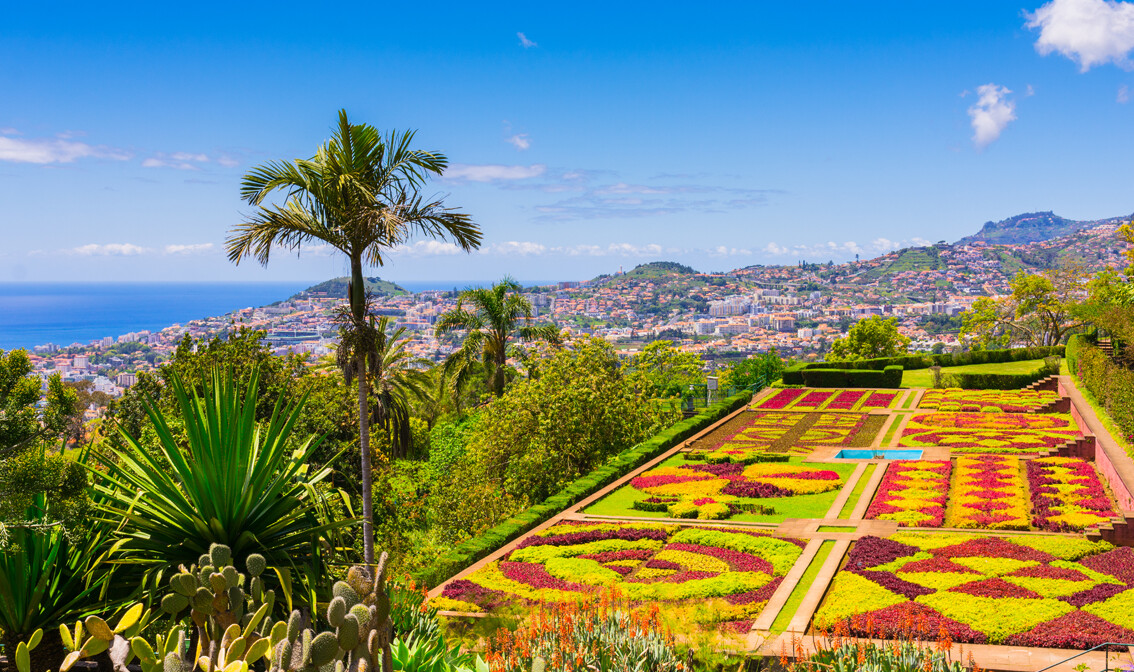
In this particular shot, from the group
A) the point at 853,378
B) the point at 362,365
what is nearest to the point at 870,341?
the point at 853,378

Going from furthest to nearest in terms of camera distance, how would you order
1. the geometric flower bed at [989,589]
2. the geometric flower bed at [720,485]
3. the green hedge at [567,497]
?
the geometric flower bed at [720,485] → the green hedge at [567,497] → the geometric flower bed at [989,589]

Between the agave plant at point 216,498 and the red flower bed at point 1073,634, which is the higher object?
the agave plant at point 216,498

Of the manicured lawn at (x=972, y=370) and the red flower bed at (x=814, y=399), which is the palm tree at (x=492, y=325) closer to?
the red flower bed at (x=814, y=399)

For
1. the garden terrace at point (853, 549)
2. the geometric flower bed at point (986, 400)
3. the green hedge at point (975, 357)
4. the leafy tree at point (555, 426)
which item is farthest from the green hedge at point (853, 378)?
the leafy tree at point (555, 426)

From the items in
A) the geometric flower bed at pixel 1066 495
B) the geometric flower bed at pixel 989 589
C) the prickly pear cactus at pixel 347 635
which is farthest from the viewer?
the geometric flower bed at pixel 1066 495

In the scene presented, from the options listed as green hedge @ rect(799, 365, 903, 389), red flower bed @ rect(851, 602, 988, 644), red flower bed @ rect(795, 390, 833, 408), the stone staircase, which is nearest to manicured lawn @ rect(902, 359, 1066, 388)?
green hedge @ rect(799, 365, 903, 389)

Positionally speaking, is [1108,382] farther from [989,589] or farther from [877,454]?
[989,589]

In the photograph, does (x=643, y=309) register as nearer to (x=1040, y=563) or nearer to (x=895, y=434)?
(x=895, y=434)

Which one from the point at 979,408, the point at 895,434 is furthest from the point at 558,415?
the point at 979,408
